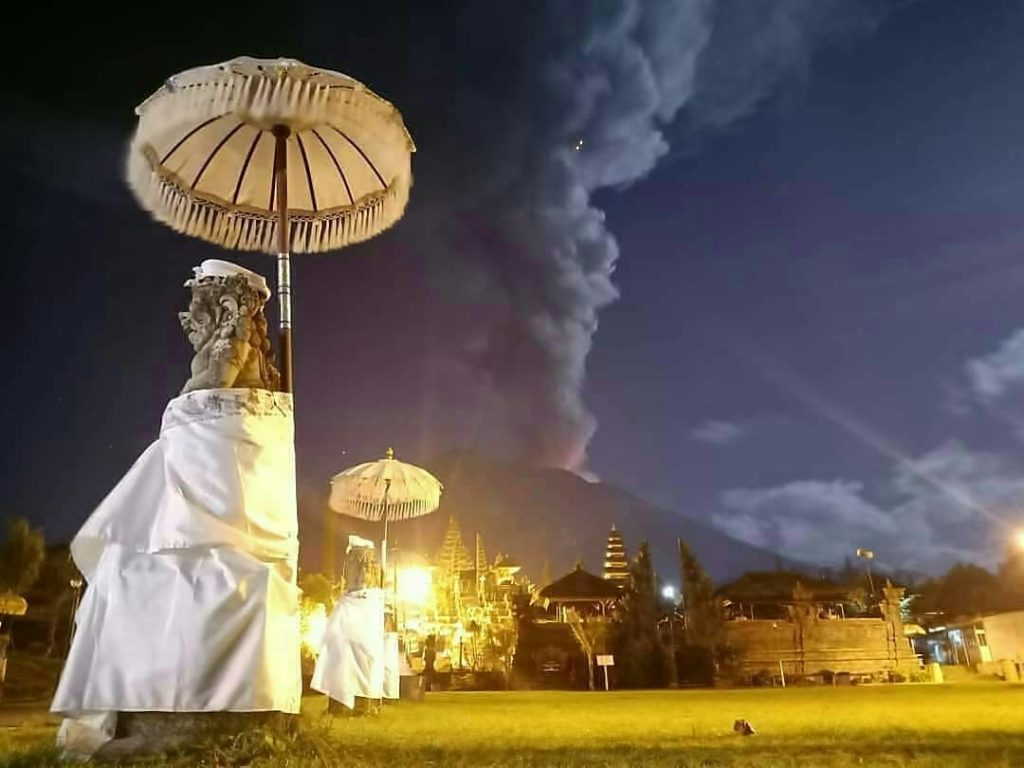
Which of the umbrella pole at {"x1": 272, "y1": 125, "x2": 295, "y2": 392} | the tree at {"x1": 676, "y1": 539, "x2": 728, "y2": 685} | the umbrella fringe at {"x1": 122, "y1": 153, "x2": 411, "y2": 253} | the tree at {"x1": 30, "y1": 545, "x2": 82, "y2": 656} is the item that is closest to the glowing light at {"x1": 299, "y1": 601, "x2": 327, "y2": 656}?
the tree at {"x1": 30, "y1": 545, "x2": 82, "y2": 656}

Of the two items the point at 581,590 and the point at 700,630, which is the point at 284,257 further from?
the point at 581,590

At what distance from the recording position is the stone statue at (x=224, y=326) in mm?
3725

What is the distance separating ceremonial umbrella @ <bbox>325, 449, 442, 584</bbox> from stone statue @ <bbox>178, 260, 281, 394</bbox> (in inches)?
306

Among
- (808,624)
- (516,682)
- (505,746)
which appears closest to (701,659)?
(808,624)

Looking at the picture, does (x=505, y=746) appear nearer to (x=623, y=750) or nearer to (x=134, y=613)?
(x=623, y=750)

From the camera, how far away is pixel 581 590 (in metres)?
27.7

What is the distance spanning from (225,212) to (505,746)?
4.03m

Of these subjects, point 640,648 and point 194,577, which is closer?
point 194,577

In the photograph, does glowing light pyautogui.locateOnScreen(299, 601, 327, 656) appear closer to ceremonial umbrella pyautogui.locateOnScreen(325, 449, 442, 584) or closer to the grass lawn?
ceremonial umbrella pyautogui.locateOnScreen(325, 449, 442, 584)

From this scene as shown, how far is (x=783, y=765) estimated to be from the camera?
3309 mm

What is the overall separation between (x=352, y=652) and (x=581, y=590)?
20692mm

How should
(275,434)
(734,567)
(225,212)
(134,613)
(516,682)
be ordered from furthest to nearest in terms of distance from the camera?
(734,567) < (516,682) < (225,212) < (275,434) < (134,613)

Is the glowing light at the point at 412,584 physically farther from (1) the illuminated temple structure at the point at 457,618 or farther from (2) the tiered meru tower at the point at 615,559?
(2) the tiered meru tower at the point at 615,559

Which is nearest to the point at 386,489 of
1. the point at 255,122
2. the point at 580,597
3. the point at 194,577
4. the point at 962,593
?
the point at 255,122
